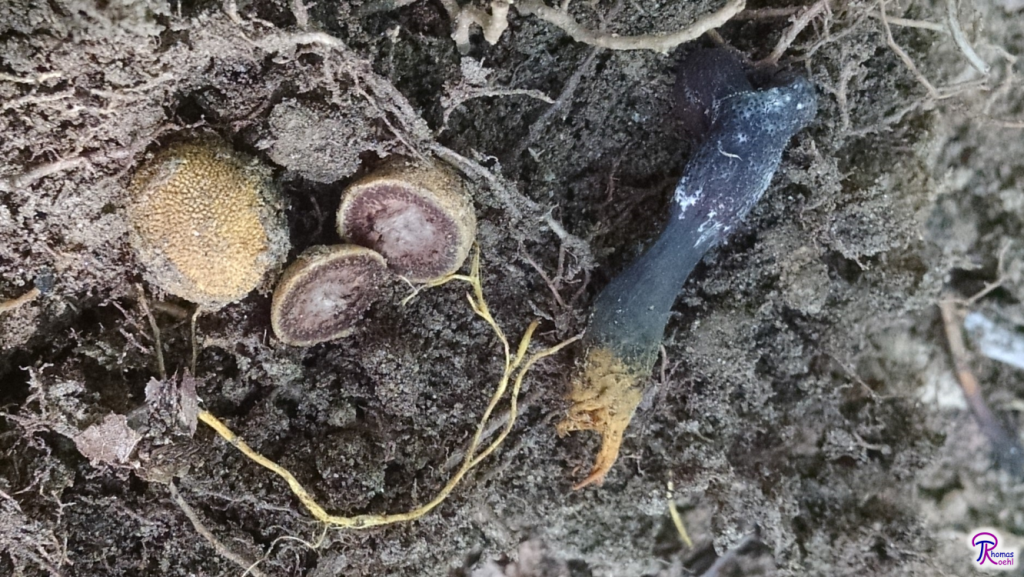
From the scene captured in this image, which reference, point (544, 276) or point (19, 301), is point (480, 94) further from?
point (19, 301)

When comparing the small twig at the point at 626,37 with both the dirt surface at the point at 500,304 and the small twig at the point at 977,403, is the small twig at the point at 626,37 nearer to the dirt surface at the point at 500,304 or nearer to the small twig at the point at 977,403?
the dirt surface at the point at 500,304

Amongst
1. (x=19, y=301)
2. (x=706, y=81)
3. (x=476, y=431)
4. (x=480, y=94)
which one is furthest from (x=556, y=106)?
(x=19, y=301)

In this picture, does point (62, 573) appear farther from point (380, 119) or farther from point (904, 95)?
point (904, 95)

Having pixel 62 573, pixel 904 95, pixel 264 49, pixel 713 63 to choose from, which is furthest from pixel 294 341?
pixel 904 95

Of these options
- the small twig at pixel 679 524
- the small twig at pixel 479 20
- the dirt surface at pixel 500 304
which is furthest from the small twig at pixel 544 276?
the small twig at pixel 679 524

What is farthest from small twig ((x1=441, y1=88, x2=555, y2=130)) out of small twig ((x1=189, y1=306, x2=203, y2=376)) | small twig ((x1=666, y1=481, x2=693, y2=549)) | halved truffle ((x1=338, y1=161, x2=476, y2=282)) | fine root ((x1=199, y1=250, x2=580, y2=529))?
small twig ((x1=666, y1=481, x2=693, y2=549))

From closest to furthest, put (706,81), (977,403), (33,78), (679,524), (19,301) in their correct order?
(33,78)
(19,301)
(706,81)
(679,524)
(977,403)

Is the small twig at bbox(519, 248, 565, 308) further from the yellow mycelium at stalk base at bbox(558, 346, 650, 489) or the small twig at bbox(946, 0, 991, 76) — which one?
the small twig at bbox(946, 0, 991, 76)
